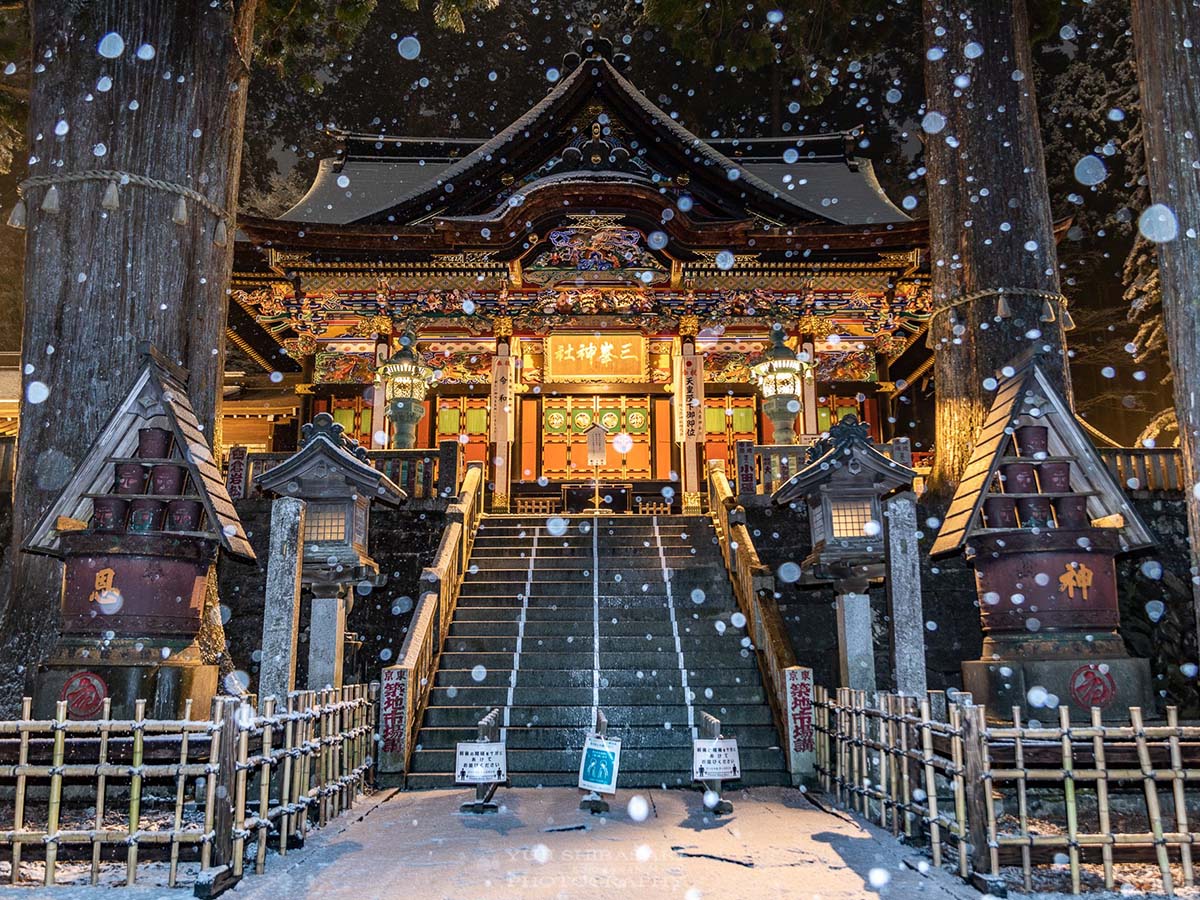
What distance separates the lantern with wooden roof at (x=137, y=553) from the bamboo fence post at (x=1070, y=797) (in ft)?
17.9

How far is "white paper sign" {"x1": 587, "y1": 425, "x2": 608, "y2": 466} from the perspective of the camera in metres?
17.5

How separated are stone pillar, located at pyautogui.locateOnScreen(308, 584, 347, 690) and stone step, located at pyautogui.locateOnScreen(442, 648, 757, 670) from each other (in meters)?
1.99

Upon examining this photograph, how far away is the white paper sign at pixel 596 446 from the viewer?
17484mm

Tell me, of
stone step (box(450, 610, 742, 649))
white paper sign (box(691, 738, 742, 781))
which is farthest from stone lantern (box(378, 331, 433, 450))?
white paper sign (box(691, 738, 742, 781))

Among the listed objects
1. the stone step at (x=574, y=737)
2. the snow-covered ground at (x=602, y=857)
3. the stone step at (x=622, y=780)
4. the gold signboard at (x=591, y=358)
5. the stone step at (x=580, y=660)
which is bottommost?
the stone step at (x=622, y=780)

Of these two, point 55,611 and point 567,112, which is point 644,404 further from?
point 55,611

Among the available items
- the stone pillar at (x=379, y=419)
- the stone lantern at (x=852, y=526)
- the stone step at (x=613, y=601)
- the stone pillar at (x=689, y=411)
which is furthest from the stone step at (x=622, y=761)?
the stone pillar at (x=379, y=419)

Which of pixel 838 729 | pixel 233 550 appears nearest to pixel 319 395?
pixel 233 550

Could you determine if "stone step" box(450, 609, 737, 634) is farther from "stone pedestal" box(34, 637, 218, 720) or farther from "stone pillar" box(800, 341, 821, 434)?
"stone pillar" box(800, 341, 821, 434)

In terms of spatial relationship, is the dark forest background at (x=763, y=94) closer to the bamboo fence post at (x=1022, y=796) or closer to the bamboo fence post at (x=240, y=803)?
the bamboo fence post at (x=240, y=803)

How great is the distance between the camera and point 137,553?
20.5 feet

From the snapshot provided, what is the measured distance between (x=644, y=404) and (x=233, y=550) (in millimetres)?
13188

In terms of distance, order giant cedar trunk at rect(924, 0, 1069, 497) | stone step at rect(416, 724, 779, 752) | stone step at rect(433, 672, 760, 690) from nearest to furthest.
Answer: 1. stone step at rect(416, 724, 779, 752)
2. stone step at rect(433, 672, 760, 690)
3. giant cedar trunk at rect(924, 0, 1069, 497)

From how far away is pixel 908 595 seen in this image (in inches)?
263
